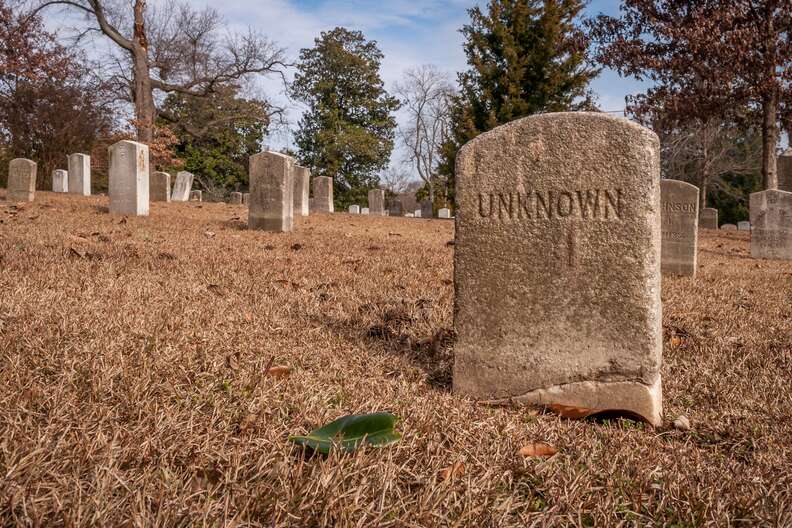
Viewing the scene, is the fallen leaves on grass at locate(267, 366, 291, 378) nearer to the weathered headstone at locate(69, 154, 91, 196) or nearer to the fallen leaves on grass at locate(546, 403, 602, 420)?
the fallen leaves on grass at locate(546, 403, 602, 420)

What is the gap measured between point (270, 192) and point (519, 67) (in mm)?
19655

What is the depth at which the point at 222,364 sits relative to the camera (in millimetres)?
2389

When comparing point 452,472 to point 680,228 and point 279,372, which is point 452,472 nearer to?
point 279,372

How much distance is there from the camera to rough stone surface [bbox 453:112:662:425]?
2379 millimetres

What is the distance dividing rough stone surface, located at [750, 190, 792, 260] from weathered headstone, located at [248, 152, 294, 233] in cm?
929

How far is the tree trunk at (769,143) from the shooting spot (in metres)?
16.0

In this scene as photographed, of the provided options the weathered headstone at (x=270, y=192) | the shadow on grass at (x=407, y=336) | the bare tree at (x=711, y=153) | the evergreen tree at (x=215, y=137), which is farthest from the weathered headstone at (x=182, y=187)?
the bare tree at (x=711, y=153)

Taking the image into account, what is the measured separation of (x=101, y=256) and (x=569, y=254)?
4491mm

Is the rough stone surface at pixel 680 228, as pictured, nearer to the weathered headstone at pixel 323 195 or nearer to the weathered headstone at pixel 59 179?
the weathered headstone at pixel 323 195

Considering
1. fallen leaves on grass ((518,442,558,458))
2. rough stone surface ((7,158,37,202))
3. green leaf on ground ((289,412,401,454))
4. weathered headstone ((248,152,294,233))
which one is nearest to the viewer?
green leaf on ground ((289,412,401,454))

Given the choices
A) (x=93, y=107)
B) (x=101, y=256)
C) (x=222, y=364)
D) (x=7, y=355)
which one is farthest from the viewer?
(x=93, y=107)

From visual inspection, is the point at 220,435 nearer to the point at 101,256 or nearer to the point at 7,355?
the point at 7,355

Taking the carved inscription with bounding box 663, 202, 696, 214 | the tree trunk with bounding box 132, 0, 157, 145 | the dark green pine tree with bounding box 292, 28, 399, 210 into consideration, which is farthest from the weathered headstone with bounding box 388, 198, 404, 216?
the carved inscription with bounding box 663, 202, 696, 214

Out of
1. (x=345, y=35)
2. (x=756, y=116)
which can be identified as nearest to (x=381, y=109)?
(x=345, y=35)
